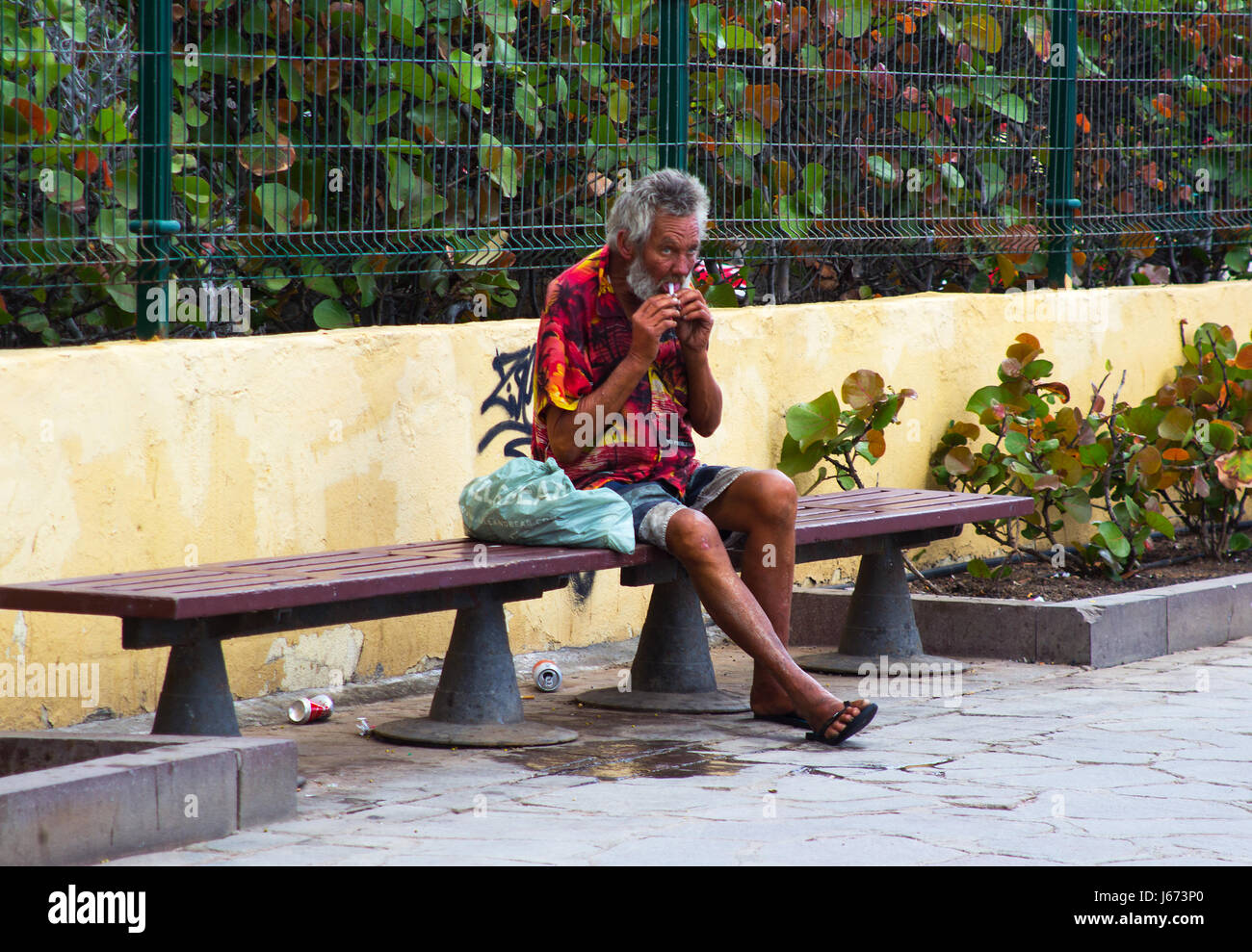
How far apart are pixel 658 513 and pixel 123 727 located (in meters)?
1.58

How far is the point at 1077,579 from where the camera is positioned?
732 centimetres

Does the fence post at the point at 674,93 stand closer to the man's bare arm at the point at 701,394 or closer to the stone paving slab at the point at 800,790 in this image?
the man's bare arm at the point at 701,394

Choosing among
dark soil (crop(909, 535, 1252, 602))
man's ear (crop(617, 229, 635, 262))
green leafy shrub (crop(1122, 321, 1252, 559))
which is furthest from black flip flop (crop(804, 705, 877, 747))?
green leafy shrub (crop(1122, 321, 1252, 559))

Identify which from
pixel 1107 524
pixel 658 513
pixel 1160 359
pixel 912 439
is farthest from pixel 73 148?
pixel 1160 359

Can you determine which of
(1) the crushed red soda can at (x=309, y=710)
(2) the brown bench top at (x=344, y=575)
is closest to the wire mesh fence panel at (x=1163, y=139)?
(2) the brown bench top at (x=344, y=575)

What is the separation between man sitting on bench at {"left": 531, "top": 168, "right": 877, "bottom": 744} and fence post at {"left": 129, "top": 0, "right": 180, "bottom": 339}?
1.14 m

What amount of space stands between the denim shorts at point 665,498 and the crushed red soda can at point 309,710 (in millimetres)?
1041

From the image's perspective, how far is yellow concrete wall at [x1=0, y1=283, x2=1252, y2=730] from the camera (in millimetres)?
4785

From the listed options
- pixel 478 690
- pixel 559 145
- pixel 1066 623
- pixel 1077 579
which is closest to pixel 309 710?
pixel 478 690

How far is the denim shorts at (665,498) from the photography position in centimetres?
506

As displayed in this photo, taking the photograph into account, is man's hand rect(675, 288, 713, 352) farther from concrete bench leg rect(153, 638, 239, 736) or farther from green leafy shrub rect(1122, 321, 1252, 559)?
green leafy shrub rect(1122, 321, 1252, 559)

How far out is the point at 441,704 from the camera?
16.6ft

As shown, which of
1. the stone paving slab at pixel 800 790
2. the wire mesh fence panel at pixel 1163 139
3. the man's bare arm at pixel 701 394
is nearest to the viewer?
the stone paving slab at pixel 800 790
